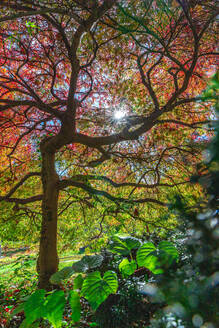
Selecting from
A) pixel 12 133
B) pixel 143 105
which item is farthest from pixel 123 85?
pixel 12 133

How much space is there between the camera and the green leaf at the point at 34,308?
1148 millimetres

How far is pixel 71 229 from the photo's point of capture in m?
5.12

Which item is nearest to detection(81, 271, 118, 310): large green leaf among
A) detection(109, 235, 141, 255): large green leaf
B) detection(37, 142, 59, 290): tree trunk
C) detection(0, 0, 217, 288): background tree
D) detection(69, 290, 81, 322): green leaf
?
detection(69, 290, 81, 322): green leaf

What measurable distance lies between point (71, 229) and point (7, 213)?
1.55 m

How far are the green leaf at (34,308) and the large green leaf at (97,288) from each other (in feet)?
0.78

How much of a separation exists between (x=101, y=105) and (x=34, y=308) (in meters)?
4.49

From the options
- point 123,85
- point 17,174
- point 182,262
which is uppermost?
point 123,85

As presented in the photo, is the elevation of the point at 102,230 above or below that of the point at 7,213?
below

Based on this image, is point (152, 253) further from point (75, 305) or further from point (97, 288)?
point (75, 305)

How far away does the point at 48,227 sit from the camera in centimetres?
385

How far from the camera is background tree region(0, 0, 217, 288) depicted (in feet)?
11.1

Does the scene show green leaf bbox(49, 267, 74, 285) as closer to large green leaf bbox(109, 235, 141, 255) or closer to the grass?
large green leaf bbox(109, 235, 141, 255)

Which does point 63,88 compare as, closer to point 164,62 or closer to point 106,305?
point 164,62

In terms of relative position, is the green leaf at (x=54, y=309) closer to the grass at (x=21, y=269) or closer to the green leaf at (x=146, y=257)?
the green leaf at (x=146, y=257)
